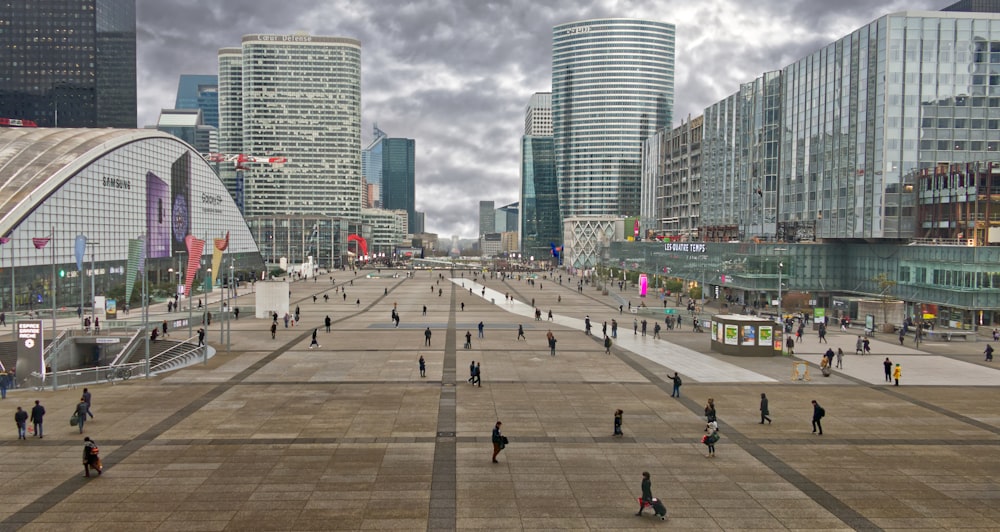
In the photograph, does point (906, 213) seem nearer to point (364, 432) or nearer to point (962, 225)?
point (962, 225)

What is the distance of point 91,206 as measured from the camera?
82312 mm

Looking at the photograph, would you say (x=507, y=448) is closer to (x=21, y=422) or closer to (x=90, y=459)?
(x=90, y=459)

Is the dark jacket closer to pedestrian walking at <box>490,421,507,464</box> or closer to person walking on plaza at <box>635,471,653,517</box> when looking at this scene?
person walking on plaza at <box>635,471,653,517</box>

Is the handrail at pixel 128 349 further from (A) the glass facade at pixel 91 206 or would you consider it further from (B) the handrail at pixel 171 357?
(A) the glass facade at pixel 91 206

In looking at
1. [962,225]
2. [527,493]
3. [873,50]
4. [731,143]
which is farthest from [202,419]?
[731,143]

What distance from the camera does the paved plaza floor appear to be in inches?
661

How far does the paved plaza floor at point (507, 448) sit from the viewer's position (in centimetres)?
1680

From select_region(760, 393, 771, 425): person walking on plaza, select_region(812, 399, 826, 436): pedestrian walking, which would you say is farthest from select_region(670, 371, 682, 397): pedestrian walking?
select_region(812, 399, 826, 436): pedestrian walking

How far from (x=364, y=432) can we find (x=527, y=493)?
787 cm

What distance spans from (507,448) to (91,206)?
262 feet

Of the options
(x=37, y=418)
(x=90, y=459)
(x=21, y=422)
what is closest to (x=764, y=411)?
(x=90, y=459)

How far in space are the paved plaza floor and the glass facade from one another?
3763 centimetres

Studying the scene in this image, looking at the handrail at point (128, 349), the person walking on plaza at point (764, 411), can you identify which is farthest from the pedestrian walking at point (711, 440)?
the handrail at point (128, 349)

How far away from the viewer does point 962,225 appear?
6525 cm
